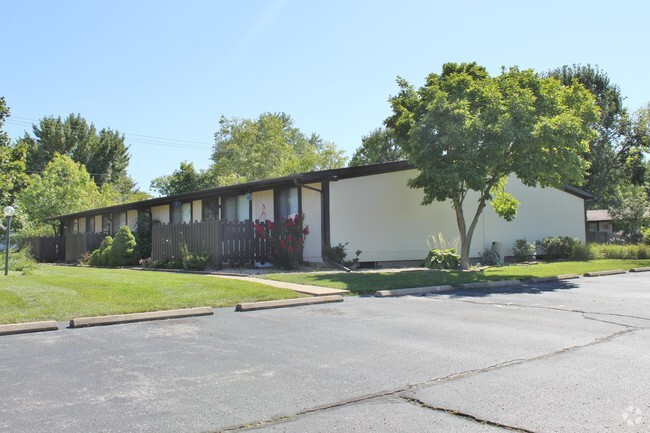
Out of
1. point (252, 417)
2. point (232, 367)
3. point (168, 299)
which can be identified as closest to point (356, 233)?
point (168, 299)

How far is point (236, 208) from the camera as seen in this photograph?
22750mm

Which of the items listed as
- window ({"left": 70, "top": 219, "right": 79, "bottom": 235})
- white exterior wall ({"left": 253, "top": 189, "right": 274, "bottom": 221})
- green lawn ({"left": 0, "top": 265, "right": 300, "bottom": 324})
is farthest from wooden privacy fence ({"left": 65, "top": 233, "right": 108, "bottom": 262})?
green lawn ({"left": 0, "top": 265, "right": 300, "bottom": 324})

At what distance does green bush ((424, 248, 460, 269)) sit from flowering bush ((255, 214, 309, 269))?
189 inches

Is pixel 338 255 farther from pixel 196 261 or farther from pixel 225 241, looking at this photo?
pixel 196 261

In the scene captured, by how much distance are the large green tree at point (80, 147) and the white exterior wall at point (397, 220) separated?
3867 cm

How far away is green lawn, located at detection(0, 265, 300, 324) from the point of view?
8711 mm

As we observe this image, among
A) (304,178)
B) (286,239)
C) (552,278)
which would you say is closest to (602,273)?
(552,278)

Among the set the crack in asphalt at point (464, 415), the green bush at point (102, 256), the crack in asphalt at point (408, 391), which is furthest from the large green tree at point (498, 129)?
the green bush at point (102, 256)

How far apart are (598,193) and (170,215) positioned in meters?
33.8

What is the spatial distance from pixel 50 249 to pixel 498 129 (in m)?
27.3

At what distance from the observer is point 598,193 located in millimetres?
41906

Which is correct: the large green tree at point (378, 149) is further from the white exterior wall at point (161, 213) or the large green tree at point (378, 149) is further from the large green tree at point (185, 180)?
Result: the white exterior wall at point (161, 213)

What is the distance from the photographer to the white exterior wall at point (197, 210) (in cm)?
2458

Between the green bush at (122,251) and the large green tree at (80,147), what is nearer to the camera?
the green bush at (122,251)
